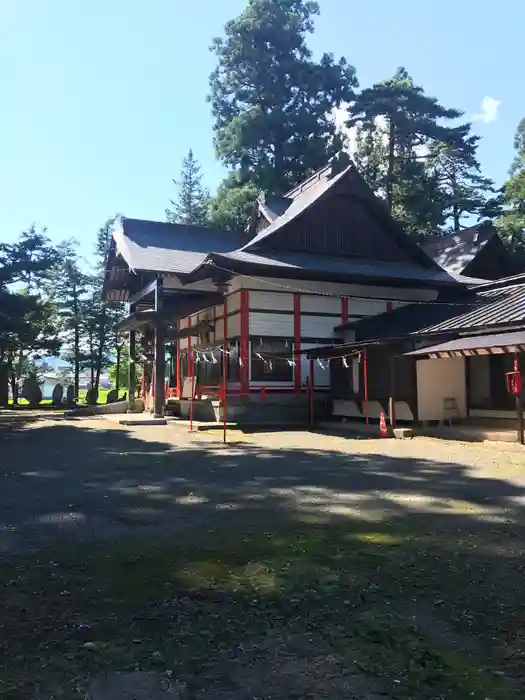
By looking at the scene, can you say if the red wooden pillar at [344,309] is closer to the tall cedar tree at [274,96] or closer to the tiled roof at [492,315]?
the tiled roof at [492,315]

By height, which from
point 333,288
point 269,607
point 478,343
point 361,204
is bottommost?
point 269,607

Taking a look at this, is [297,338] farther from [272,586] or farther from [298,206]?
[272,586]

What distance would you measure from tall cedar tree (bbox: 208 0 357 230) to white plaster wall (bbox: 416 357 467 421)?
828 inches

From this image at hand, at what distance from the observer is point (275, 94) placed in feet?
113

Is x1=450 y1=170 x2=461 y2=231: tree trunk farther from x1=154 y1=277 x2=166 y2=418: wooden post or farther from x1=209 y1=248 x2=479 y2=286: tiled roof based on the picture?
x1=154 y1=277 x2=166 y2=418: wooden post

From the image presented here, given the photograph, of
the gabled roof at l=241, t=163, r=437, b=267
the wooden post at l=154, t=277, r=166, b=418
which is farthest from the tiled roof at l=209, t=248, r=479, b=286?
the wooden post at l=154, t=277, r=166, b=418

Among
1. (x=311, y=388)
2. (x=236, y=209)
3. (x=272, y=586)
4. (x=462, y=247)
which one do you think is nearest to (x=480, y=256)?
(x=462, y=247)

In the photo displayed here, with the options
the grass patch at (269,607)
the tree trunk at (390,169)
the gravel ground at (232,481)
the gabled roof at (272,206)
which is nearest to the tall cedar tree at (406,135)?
the tree trunk at (390,169)

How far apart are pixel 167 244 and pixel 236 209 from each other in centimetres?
1199

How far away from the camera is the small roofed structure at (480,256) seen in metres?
25.2

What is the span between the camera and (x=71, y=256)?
131 ft

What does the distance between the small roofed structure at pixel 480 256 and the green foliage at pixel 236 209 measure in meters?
10.5

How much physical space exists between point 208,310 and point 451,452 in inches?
462

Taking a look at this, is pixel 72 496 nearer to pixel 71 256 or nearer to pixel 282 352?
pixel 282 352
